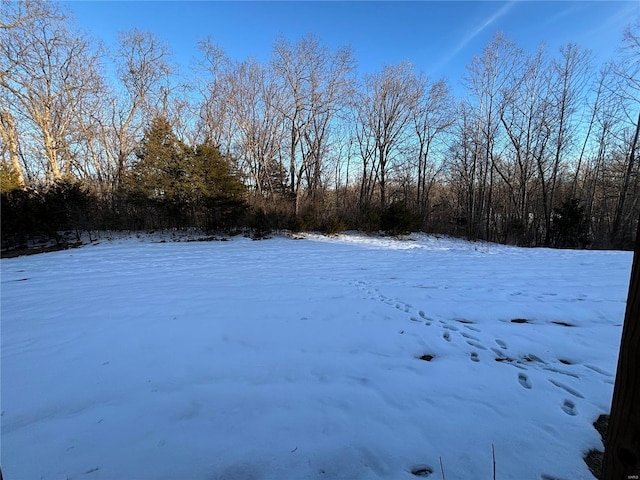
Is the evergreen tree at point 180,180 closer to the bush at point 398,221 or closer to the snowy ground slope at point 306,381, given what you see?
the bush at point 398,221

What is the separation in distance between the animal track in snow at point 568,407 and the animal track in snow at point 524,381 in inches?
9.0

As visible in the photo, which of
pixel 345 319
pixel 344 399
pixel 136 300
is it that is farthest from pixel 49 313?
pixel 344 399

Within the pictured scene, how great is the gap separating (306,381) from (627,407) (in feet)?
6.60

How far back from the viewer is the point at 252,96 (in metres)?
19.8

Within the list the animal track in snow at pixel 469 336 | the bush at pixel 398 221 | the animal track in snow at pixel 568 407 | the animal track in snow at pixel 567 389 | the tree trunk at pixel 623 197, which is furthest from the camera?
the bush at pixel 398 221

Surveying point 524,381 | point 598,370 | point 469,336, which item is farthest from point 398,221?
point 524,381

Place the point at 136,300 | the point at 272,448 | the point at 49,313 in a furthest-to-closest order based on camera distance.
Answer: the point at 136,300 → the point at 49,313 → the point at 272,448

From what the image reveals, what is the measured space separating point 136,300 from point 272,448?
163 inches

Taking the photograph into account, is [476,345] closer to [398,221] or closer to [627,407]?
[627,407]

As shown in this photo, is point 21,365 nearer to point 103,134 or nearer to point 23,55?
point 23,55

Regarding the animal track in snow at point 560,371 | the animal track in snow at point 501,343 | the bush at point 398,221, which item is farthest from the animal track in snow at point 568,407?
the bush at point 398,221

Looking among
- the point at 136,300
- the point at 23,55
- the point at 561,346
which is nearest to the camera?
the point at 561,346

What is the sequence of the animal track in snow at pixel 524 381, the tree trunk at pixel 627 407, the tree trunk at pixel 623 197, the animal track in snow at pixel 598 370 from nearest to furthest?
the tree trunk at pixel 627 407
the animal track in snow at pixel 524 381
the animal track in snow at pixel 598 370
the tree trunk at pixel 623 197

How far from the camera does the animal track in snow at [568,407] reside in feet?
6.41
